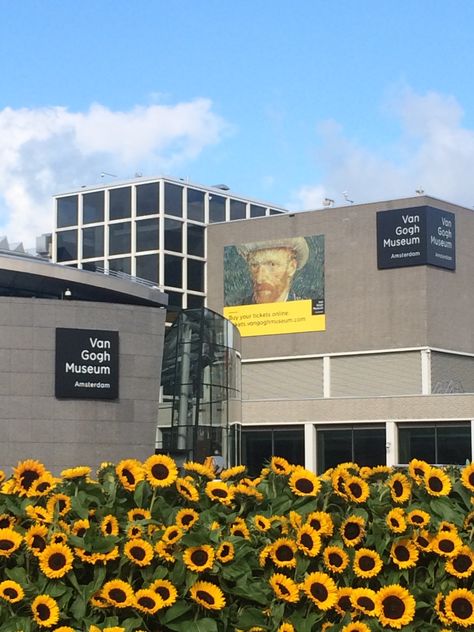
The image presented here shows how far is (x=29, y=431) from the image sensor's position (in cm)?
4556

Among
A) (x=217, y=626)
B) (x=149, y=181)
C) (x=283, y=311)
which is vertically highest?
(x=149, y=181)

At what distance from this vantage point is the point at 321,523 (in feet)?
19.9

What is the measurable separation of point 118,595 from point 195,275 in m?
95.3

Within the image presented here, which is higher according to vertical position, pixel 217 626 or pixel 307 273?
pixel 307 273

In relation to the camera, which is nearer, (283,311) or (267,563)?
(267,563)

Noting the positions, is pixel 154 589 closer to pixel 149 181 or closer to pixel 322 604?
pixel 322 604

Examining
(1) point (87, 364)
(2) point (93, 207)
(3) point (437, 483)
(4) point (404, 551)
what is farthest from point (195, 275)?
(4) point (404, 551)

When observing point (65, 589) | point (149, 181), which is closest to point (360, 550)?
point (65, 589)

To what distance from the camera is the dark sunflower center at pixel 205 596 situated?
5703 millimetres

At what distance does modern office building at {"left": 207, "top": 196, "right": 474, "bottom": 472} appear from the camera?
85.6 metres

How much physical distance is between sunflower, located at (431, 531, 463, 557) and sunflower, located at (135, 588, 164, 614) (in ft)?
4.56

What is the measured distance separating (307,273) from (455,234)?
1131 centimetres

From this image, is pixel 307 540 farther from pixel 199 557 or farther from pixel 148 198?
pixel 148 198

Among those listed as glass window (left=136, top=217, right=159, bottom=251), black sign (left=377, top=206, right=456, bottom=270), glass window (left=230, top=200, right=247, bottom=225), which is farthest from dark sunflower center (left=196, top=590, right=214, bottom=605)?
glass window (left=230, top=200, right=247, bottom=225)
